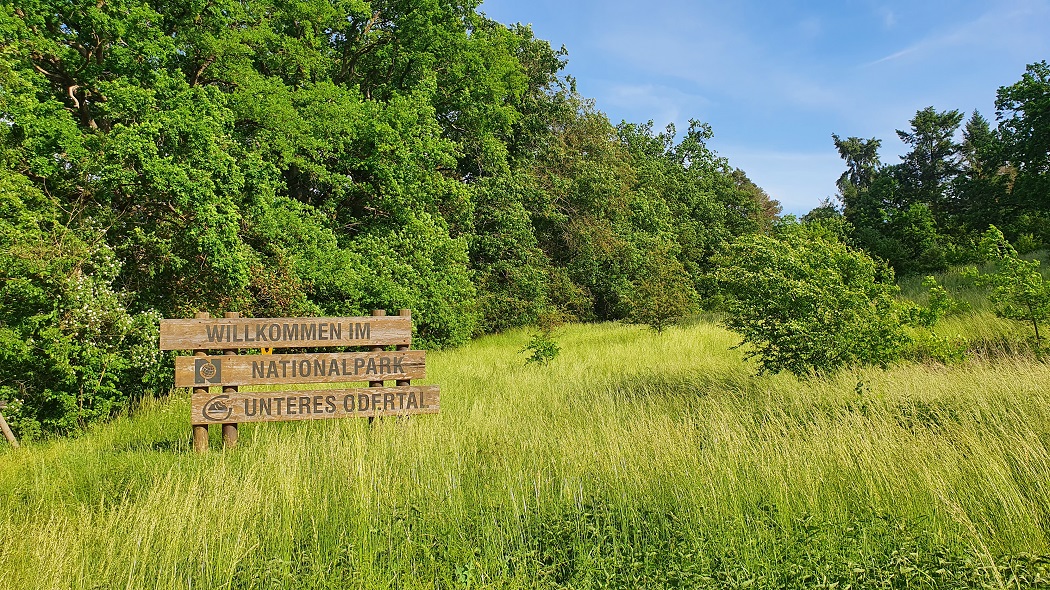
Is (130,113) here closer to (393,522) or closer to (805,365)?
(393,522)

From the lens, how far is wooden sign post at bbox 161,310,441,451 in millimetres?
6988

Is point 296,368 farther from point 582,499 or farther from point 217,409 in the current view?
point 582,499

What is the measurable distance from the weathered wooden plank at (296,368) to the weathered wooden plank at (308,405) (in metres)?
0.16

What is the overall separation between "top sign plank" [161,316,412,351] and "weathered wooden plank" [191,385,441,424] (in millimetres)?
567

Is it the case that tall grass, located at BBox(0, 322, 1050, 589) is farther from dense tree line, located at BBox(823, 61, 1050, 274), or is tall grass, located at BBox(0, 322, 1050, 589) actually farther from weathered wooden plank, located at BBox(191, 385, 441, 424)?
dense tree line, located at BBox(823, 61, 1050, 274)

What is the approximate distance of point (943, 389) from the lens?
7.27 metres

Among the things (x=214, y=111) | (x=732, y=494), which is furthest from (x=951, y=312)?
(x=214, y=111)

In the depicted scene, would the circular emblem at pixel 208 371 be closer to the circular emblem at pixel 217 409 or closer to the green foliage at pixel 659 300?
the circular emblem at pixel 217 409

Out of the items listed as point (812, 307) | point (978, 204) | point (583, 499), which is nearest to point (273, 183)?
point (812, 307)

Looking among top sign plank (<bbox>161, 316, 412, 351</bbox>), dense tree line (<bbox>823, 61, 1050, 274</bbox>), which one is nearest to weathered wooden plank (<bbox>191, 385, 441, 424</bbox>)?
top sign plank (<bbox>161, 316, 412, 351</bbox>)

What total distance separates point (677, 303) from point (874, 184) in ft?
79.1

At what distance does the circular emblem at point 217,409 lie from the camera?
6961 mm

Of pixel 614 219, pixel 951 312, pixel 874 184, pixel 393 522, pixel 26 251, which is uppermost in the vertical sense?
pixel 874 184

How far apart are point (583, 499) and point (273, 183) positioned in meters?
12.8
